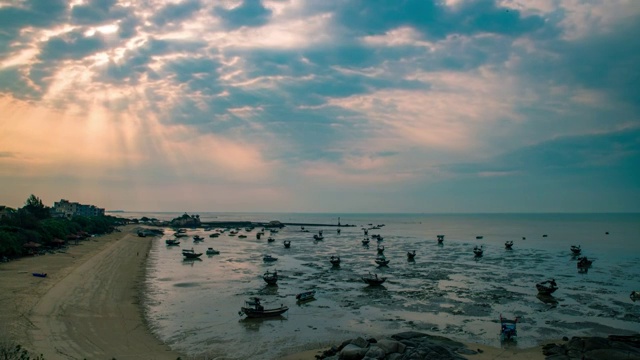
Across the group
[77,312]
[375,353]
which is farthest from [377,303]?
[77,312]

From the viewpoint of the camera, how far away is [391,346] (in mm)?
20047

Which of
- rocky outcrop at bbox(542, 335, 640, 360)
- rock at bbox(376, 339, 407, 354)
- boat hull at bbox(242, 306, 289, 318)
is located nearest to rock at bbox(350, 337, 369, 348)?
rock at bbox(376, 339, 407, 354)

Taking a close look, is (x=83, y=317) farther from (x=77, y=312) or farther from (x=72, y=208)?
(x=72, y=208)

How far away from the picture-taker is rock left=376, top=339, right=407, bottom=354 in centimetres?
1983

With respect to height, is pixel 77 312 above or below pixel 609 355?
below

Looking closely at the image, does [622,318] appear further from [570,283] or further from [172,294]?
[172,294]

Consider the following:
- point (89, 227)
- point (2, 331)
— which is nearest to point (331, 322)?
point (2, 331)

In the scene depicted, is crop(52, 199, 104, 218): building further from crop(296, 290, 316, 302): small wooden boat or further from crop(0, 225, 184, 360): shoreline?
crop(296, 290, 316, 302): small wooden boat

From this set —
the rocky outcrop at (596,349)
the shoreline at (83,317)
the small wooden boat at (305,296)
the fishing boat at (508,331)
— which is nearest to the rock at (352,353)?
the shoreline at (83,317)

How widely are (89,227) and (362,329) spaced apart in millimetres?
100314

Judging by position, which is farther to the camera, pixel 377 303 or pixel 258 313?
pixel 377 303

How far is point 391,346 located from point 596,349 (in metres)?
11.7

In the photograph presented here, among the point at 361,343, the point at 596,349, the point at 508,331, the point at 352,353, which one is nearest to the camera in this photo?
the point at 352,353

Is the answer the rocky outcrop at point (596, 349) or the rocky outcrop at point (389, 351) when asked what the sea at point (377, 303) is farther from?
the rocky outcrop at point (389, 351)
